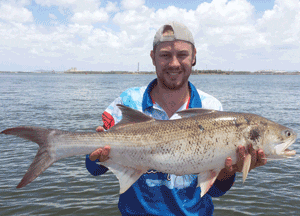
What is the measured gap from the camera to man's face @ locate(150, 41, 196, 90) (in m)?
4.39

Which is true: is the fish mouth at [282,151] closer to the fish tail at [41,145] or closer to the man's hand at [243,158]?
the man's hand at [243,158]

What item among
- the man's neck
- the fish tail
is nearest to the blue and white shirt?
the man's neck

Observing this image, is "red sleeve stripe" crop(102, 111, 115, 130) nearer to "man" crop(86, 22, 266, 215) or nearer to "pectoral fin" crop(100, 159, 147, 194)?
"man" crop(86, 22, 266, 215)

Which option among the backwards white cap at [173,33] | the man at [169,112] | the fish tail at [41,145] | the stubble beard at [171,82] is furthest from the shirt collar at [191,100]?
the fish tail at [41,145]

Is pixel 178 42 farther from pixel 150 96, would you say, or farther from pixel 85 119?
pixel 85 119

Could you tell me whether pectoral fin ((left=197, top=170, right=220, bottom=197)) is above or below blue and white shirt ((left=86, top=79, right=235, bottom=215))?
above

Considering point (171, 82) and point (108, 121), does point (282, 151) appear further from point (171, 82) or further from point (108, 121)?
point (108, 121)

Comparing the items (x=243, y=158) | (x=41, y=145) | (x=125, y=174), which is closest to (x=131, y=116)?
(x=125, y=174)

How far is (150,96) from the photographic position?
15.2 feet

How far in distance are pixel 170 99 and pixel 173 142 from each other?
117 centimetres

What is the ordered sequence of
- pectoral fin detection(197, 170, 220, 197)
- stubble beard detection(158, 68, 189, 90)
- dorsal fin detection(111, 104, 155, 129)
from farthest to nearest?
stubble beard detection(158, 68, 189, 90) → dorsal fin detection(111, 104, 155, 129) → pectoral fin detection(197, 170, 220, 197)

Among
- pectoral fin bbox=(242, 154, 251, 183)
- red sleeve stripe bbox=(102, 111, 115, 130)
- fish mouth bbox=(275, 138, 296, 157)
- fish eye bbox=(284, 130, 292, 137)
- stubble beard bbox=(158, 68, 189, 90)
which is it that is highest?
stubble beard bbox=(158, 68, 189, 90)

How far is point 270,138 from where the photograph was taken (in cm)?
378

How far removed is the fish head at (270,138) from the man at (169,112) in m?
0.20
